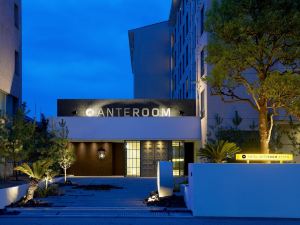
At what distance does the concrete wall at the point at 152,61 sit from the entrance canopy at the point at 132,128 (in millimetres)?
26671

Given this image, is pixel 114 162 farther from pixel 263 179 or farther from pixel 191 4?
pixel 263 179

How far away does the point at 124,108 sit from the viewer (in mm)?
37156

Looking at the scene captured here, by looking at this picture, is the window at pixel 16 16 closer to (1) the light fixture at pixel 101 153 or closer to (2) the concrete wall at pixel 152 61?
(1) the light fixture at pixel 101 153

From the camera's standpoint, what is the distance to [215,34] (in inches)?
744

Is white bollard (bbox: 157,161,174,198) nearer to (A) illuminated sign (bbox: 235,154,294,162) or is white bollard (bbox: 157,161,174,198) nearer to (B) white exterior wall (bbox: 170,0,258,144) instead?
(A) illuminated sign (bbox: 235,154,294,162)

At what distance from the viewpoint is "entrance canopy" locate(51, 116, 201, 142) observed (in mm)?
35469

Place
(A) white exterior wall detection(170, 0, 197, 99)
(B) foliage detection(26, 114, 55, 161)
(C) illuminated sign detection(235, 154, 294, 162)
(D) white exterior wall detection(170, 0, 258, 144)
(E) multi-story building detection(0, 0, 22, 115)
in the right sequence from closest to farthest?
(C) illuminated sign detection(235, 154, 294, 162) → (B) foliage detection(26, 114, 55, 161) → (E) multi-story building detection(0, 0, 22, 115) → (D) white exterior wall detection(170, 0, 258, 144) → (A) white exterior wall detection(170, 0, 197, 99)

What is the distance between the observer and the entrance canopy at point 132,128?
116ft

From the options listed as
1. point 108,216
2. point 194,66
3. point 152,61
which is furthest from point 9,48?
point 152,61

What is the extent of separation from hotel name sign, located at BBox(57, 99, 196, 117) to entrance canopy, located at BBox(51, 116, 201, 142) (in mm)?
1430

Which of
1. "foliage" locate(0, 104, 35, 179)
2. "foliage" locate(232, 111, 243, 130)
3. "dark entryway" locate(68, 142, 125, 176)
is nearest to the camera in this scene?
"foliage" locate(0, 104, 35, 179)

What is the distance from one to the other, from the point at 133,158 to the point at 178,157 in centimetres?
301

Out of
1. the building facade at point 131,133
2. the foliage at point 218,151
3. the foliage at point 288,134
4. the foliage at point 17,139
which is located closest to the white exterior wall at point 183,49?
the building facade at point 131,133

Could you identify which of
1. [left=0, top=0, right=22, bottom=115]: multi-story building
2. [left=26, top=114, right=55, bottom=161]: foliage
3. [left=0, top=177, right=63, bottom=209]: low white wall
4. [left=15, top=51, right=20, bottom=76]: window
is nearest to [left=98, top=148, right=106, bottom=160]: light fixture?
[left=0, top=0, right=22, bottom=115]: multi-story building
